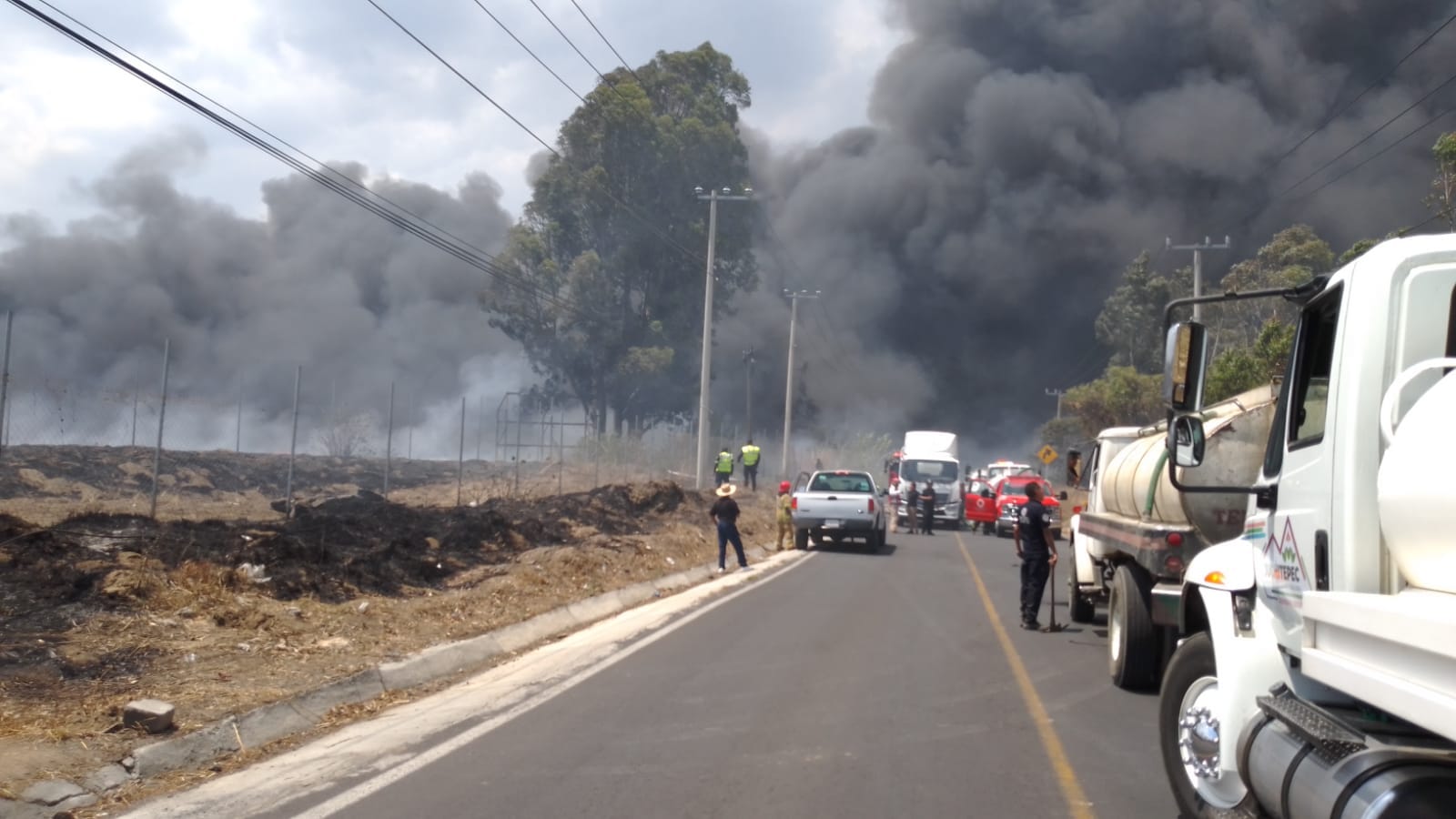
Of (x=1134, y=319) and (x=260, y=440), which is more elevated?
(x=1134, y=319)

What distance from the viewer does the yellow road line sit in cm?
604

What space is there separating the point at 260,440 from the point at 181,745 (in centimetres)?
2559

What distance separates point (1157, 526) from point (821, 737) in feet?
10.6

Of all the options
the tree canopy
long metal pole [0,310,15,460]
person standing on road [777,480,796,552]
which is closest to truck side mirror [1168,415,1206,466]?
long metal pole [0,310,15,460]

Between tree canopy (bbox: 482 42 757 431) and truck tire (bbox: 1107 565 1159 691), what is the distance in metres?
37.6

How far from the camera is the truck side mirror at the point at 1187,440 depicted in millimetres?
5102

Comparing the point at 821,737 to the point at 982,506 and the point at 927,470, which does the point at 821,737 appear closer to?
the point at 982,506

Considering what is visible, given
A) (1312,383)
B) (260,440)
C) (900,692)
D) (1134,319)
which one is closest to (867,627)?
(900,692)

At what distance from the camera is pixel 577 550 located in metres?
17.3

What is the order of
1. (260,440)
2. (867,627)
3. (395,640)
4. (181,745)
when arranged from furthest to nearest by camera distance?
(260,440)
(867,627)
(395,640)
(181,745)

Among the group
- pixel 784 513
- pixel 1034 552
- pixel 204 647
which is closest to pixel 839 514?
pixel 784 513

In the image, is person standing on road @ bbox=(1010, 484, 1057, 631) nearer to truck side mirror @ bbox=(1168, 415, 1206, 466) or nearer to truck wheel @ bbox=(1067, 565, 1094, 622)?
truck wheel @ bbox=(1067, 565, 1094, 622)

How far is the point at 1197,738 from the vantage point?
17.6 feet

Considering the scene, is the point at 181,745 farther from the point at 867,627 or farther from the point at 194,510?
the point at 194,510
